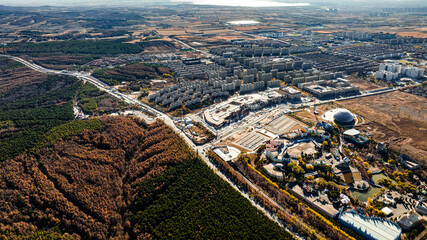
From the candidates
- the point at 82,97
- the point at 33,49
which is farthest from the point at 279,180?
the point at 33,49

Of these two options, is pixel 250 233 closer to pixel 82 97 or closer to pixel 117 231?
pixel 117 231

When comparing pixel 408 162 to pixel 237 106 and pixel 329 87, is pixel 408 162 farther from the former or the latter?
pixel 329 87

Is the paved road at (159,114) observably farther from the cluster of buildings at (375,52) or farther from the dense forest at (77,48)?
the cluster of buildings at (375,52)

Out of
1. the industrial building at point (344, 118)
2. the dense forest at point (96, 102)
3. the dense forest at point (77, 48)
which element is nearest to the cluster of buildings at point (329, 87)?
the industrial building at point (344, 118)

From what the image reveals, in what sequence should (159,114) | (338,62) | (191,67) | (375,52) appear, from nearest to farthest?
(159,114), (191,67), (338,62), (375,52)

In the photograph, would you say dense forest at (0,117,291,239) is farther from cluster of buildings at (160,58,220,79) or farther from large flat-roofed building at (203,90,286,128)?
cluster of buildings at (160,58,220,79)

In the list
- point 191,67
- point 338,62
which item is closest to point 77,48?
point 191,67
